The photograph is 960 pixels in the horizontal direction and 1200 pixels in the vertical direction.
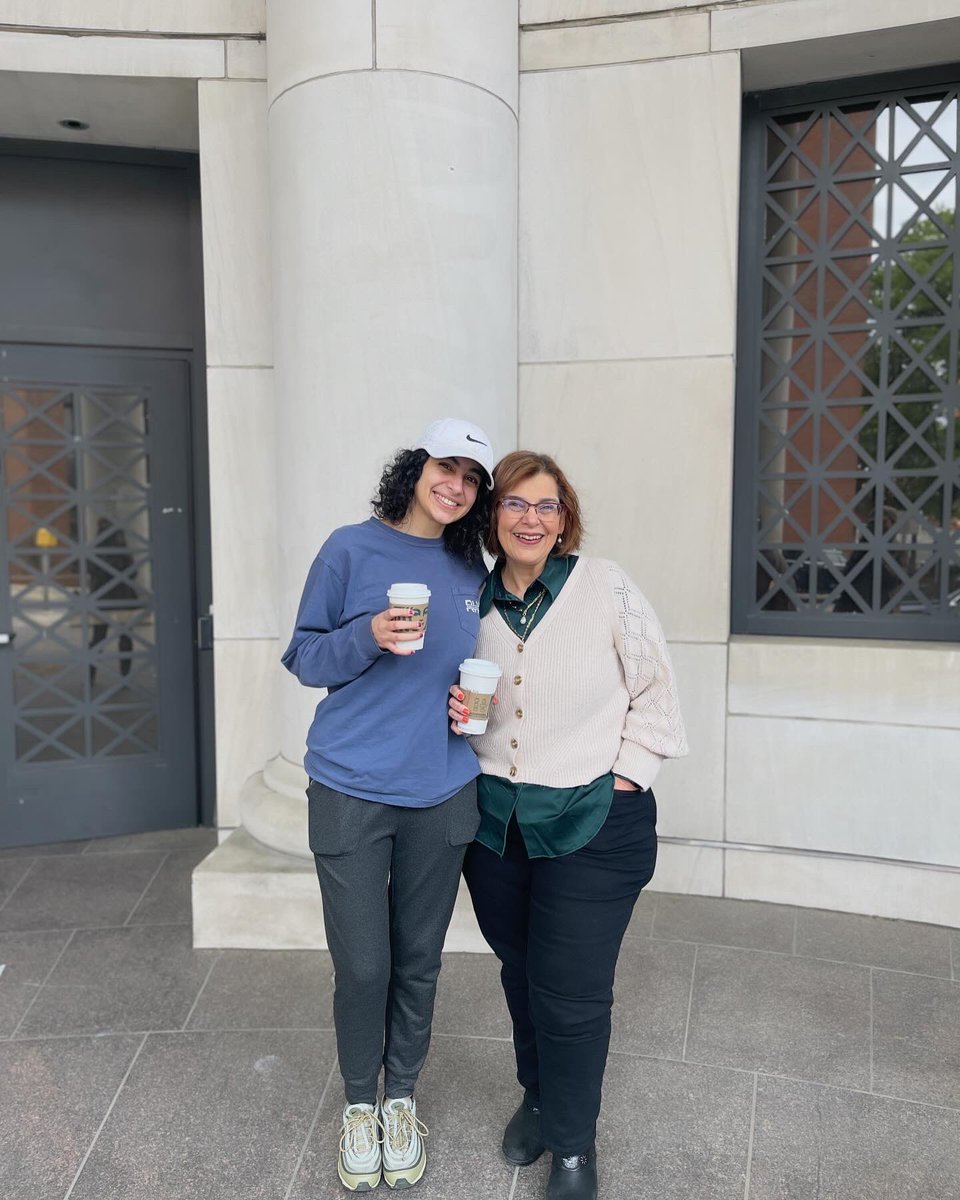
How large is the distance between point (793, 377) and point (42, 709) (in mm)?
4159

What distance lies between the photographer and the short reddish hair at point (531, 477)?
7.37ft

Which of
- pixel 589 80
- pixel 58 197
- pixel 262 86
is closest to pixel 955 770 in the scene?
pixel 589 80

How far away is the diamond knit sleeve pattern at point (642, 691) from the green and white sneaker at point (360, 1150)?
3.72 feet

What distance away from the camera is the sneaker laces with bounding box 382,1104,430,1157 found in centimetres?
247

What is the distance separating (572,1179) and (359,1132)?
0.55m

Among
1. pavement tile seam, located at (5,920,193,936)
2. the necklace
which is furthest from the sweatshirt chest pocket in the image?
pavement tile seam, located at (5,920,193,936)

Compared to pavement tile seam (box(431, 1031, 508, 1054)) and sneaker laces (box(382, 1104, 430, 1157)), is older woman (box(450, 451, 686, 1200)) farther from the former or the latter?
pavement tile seam (box(431, 1031, 508, 1054))

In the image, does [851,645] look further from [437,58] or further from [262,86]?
[262,86]

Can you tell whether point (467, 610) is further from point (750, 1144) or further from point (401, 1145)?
point (750, 1144)

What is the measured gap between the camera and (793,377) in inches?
174

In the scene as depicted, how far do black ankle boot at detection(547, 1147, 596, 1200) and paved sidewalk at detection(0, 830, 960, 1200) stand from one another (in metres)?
0.10

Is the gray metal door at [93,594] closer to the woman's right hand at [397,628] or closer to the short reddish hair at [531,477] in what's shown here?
the short reddish hair at [531,477]

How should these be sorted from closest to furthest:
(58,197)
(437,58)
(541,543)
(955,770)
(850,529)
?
1. (541,543)
2. (437,58)
3. (955,770)
4. (850,529)
5. (58,197)

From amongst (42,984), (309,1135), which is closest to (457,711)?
(309,1135)
